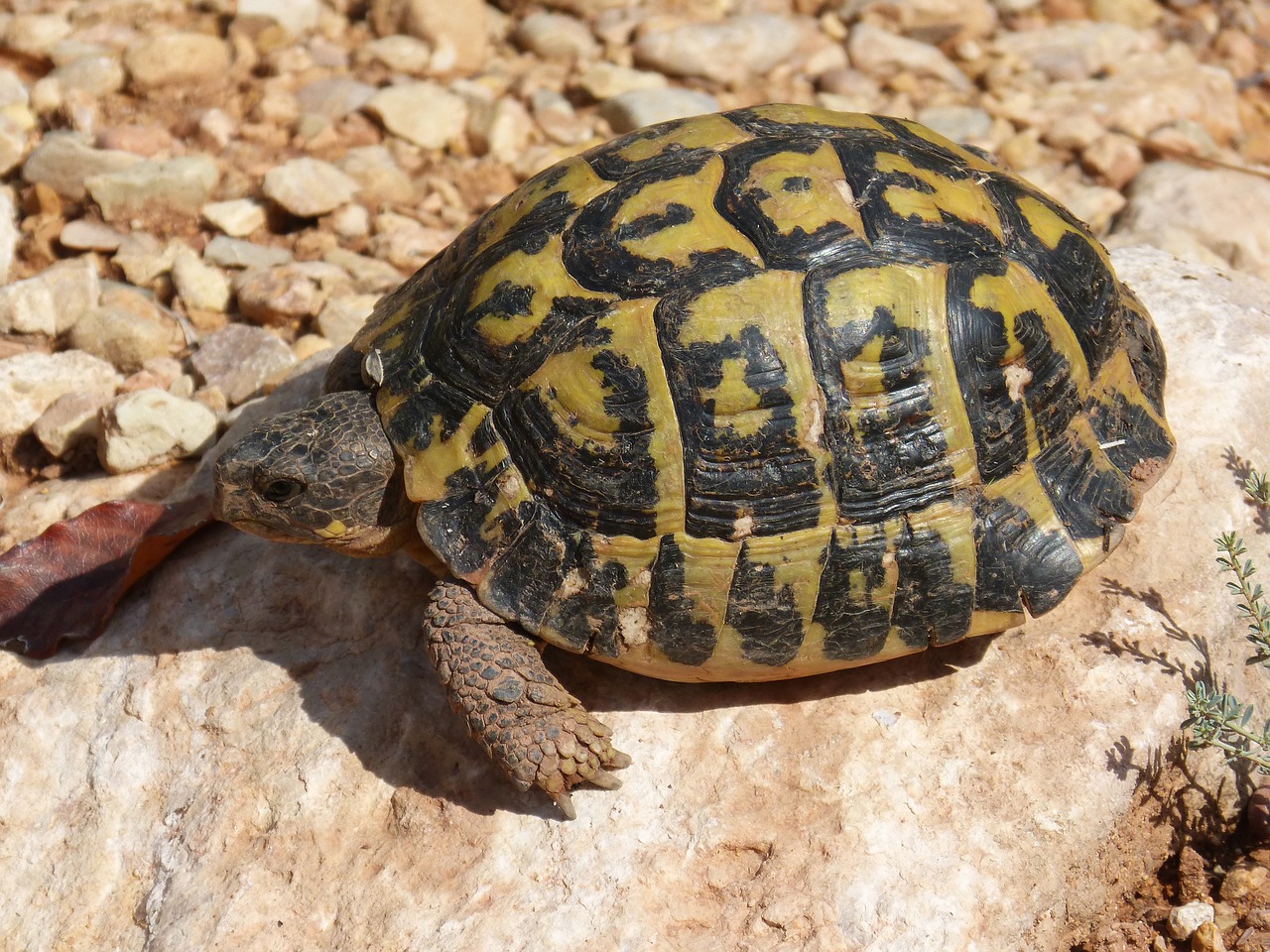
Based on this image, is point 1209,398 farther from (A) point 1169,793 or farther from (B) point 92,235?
(B) point 92,235

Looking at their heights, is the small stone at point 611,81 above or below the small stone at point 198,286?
above

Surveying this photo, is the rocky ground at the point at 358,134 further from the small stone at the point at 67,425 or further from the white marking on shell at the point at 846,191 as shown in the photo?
the white marking on shell at the point at 846,191

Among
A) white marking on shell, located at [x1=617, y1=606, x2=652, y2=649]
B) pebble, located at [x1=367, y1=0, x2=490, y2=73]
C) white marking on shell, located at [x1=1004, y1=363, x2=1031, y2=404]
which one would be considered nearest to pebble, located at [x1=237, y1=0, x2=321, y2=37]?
pebble, located at [x1=367, y1=0, x2=490, y2=73]

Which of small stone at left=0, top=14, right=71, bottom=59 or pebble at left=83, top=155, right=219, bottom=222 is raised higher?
small stone at left=0, top=14, right=71, bottom=59

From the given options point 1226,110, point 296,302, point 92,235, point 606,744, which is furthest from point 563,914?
point 1226,110

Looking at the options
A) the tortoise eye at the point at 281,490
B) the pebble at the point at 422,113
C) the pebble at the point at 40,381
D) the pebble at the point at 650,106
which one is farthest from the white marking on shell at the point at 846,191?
the pebble at the point at 422,113

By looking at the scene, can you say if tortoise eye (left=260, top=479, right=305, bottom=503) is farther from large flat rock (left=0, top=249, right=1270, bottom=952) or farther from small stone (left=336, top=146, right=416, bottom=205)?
small stone (left=336, top=146, right=416, bottom=205)
